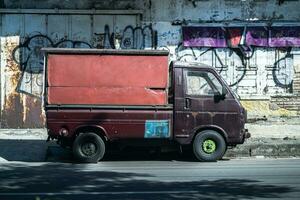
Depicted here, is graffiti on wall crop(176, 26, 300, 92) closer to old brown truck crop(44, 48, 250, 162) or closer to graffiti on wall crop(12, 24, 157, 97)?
graffiti on wall crop(12, 24, 157, 97)

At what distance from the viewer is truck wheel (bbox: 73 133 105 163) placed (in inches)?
514

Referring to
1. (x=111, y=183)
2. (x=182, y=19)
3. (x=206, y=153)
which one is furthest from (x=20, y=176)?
(x=182, y=19)

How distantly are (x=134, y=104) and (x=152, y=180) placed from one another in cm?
313

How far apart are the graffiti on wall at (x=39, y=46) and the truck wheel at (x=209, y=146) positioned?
5822 mm

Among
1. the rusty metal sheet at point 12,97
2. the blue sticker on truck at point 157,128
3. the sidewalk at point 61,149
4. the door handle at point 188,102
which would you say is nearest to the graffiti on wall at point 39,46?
the rusty metal sheet at point 12,97

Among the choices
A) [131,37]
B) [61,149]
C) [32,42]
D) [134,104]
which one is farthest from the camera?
[131,37]

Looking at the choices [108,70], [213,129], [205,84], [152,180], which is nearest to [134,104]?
[108,70]

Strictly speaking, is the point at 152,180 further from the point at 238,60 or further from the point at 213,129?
the point at 238,60

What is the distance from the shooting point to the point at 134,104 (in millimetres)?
13234

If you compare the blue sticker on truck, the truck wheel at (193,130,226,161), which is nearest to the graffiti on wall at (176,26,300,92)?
the truck wheel at (193,130,226,161)

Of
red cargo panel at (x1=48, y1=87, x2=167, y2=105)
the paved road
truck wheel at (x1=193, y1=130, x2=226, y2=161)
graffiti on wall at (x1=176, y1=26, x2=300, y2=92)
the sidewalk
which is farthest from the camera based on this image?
graffiti on wall at (x1=176, y1=26, x2=300, y2=92)

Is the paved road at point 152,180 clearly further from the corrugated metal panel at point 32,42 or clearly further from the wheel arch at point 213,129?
the corrugated metal panel at point 32,42

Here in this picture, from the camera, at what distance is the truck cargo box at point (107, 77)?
1320 centimetres

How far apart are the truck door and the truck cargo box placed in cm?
51
